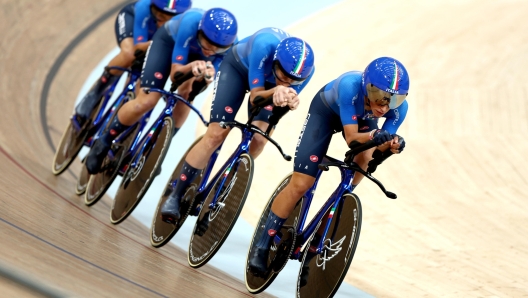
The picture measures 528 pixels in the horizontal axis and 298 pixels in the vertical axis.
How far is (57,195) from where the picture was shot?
17.7 feet

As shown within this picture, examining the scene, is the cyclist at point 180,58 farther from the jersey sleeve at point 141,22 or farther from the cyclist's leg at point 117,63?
the cyclist's leg at point 117,63

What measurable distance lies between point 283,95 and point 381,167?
338 centimetres

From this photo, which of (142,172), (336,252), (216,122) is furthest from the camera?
(142,172)

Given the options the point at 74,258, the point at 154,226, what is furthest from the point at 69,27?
the point at 74,258

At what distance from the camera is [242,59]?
452 cm

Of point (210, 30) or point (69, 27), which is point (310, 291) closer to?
point (210, 30)

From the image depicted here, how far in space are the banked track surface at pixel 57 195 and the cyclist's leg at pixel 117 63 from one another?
608 millimetres

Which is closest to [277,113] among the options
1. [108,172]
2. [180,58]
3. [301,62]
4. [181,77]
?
[301,62]

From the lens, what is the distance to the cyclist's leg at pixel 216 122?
4.53m

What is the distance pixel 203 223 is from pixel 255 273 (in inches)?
20.5

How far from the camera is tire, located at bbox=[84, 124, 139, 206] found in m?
5.35

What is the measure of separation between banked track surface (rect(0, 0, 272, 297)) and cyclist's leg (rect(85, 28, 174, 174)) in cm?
42

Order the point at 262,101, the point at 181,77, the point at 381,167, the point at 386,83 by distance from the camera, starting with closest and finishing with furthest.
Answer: the point at 386,83 → the point at 262,101 → the point at 181,77 → the point at 381,167

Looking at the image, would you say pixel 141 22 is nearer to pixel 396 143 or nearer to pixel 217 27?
pixel 217 27
